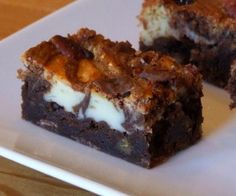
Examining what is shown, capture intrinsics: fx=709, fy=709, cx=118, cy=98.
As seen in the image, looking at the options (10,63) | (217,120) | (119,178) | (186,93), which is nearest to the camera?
(119,178)

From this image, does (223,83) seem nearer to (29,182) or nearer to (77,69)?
(77,69)

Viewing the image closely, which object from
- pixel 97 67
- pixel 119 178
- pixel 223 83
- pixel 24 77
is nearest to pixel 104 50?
pixel 97 67

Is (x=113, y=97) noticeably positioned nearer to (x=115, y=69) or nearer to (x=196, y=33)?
(x=115, y=69)

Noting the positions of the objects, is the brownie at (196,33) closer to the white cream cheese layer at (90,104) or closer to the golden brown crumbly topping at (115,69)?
the golden brown crumbly topping at (115,69)

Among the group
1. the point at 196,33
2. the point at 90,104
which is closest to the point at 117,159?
the point at 90,104

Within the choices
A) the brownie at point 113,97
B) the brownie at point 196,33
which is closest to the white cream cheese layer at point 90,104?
the brownie at point 113,97

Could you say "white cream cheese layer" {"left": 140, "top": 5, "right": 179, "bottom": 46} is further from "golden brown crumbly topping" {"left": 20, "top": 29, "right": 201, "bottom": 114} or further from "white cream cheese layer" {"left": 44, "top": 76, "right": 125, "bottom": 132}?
"white cream cheese layer" {"left": 44, "top": 76, "right": 125, "bottom": 132}
